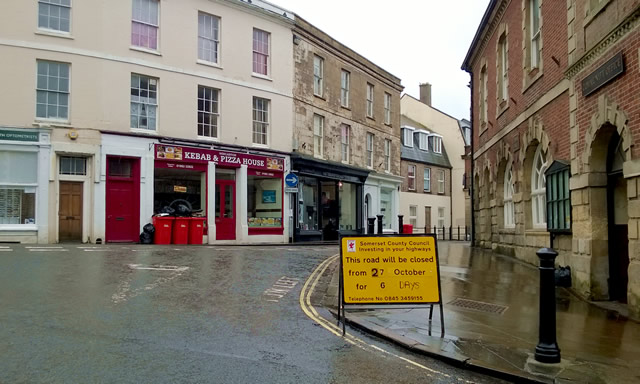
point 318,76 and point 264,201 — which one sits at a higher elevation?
point 318,76

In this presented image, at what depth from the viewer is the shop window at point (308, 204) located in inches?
1056

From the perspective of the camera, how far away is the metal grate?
8648 mm

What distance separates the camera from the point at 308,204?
27719mm

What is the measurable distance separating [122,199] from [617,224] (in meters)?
16.6

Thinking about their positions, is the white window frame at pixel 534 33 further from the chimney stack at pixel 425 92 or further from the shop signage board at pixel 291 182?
the chimney stack at pixel 425 92

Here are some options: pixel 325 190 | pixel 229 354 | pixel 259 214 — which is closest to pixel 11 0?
pixel 259 214

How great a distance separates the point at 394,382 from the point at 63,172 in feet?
57.7

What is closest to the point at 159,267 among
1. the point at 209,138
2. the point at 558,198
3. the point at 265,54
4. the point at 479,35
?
the point at 558,198

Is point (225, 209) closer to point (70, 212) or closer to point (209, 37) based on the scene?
point (70, 212)

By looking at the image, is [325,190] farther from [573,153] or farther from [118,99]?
[573,153]

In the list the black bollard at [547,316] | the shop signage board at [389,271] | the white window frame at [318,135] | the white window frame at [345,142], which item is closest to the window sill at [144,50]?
the white window frame at [318,135]

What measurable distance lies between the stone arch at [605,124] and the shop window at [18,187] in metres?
17.1

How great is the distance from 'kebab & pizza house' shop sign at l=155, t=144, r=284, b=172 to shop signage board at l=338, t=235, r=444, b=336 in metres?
15.7

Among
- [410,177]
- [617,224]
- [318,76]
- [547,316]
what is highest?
[318,76]
